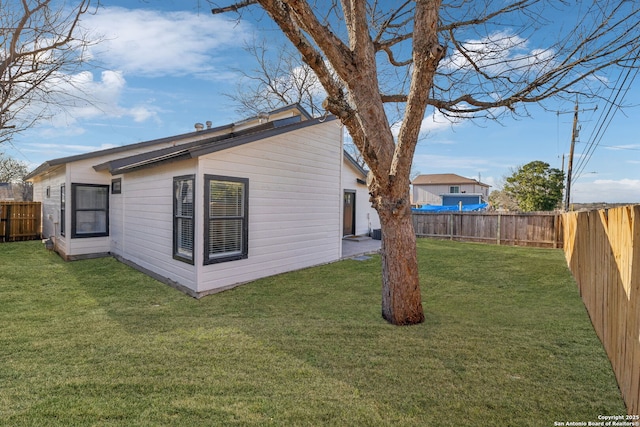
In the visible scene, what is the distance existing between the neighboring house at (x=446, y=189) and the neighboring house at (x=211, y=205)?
27.2 metres

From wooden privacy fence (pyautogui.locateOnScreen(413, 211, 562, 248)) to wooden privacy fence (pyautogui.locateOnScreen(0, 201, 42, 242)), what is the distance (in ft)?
51.4

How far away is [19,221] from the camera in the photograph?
12.1m

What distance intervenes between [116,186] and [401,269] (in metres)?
8.16

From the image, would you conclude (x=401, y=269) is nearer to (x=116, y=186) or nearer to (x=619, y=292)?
(x=619, y=292)

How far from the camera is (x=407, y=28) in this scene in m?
6.38

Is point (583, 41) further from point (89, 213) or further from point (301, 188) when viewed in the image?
point (89, 213)

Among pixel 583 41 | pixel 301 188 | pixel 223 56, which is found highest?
pixel 223 56

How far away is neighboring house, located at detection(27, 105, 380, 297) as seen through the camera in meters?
5.88

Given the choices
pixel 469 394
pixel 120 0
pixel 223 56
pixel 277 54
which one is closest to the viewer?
pixel 469 394

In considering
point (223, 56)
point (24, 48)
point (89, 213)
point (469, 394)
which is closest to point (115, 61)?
point (24, 48)

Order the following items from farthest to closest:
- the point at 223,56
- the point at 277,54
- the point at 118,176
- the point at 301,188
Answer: the point at 277,54
the point at 223,56
the point at 118,176
the point at 301,188

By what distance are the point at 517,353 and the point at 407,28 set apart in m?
5.89

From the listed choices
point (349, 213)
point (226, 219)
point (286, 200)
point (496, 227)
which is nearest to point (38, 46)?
point (226, 219)

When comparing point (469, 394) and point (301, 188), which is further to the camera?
point (301, 188)
